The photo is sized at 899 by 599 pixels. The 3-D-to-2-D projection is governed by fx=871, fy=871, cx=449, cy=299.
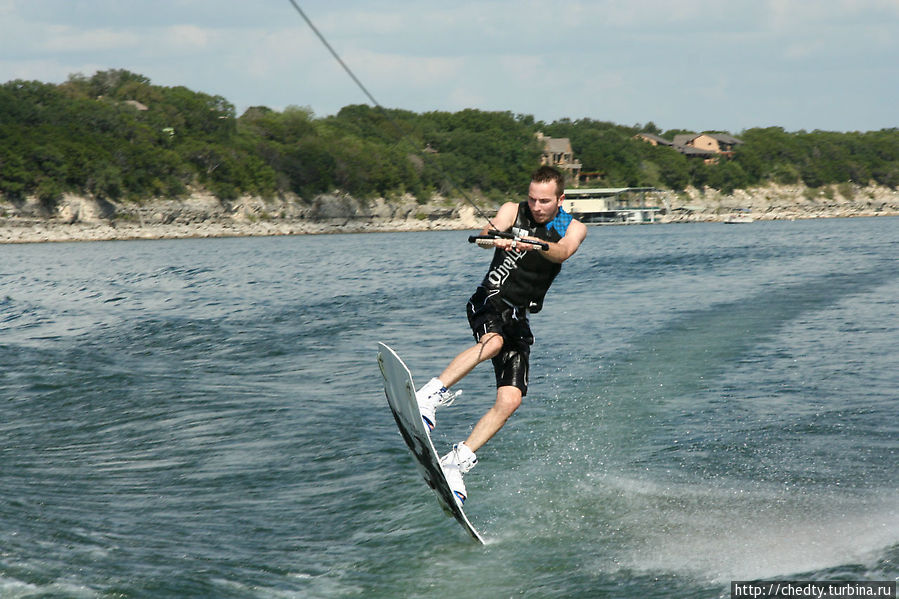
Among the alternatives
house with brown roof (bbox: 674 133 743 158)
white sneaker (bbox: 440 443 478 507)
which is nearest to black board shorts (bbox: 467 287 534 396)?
white sneaker (bbox: 440 443 478 507)

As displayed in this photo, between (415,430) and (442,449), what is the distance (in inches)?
82.9

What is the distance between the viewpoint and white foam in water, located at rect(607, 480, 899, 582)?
15.1ft

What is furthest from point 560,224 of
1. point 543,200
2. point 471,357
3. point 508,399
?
point 508,399

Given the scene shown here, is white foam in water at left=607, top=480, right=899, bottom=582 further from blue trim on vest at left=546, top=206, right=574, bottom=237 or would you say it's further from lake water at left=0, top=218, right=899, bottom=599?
blue trim on vest at left=546, top=206, right=574, bottom=237

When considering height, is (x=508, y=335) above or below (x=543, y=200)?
below

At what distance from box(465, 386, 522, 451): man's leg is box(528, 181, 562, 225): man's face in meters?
1.10

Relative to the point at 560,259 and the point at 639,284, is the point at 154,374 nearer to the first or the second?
the point at 560,259

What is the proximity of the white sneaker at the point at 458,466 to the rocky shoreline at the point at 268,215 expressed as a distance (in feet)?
216

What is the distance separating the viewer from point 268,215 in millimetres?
78562

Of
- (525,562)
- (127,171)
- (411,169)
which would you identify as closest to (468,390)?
(525,562)

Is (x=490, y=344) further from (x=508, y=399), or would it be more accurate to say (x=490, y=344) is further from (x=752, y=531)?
(x=752, y=531)

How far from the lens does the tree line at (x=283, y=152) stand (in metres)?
67.7

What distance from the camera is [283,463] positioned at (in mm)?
6809

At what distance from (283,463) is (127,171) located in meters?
69.3
